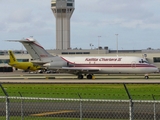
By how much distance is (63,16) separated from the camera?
157 m

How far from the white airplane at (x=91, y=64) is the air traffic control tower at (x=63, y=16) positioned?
89838mm

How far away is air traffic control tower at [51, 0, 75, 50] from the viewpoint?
156500mm

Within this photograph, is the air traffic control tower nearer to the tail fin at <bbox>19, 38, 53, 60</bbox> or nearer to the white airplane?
the tail fin at <bbox>19, 38, 53, 60</bbox>

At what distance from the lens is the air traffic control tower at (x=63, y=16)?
156 metres

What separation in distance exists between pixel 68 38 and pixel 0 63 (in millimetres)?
35535

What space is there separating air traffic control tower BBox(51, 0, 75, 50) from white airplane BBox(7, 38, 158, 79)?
89.8 m

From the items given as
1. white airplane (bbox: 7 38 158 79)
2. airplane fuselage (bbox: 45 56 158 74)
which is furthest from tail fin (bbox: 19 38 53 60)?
airplane fuselage (bbox: 45 56 158 74)

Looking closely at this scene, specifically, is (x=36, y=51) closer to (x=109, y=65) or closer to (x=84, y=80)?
(x=109, y=65)

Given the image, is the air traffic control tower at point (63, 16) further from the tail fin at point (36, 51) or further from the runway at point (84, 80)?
the runway at point (84, 80)

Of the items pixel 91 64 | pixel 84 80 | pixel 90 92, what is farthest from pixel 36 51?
pixel 90 92

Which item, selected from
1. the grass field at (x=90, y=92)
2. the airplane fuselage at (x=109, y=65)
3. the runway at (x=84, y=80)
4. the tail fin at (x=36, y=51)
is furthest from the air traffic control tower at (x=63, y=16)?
the grass field at (x=90, y=92)

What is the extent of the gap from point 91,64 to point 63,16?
93684mm

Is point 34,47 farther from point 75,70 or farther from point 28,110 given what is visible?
point 28,110

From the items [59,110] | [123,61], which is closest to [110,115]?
[59,110]
